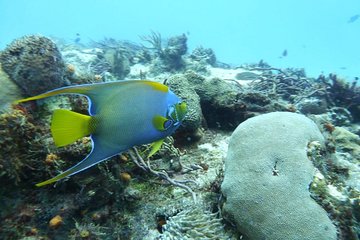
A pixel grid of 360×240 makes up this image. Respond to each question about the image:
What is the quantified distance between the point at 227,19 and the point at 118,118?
195481 millimetres

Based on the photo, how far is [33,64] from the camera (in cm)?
378

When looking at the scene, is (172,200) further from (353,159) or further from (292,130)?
(353,159)

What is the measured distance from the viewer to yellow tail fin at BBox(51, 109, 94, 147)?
155 cm

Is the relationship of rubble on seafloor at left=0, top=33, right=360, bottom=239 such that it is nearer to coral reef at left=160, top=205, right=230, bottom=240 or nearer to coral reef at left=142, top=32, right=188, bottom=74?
coral reef at left=160, top=205, right=230, bottom=240

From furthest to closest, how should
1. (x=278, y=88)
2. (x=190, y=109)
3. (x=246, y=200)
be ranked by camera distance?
(x=278, y=88), (x=190, y=109), (x=246, y=200)

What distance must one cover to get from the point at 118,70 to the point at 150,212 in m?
8.53

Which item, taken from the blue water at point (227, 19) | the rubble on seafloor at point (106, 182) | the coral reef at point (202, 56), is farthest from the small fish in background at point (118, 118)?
the blue water at point (227, 19)

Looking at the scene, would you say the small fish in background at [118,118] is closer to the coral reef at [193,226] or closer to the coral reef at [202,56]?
the coral reef at [193,226]

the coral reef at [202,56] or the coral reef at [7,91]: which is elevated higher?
the coral reef at [7,91]

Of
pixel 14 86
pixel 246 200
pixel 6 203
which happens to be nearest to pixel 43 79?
pixel 14 86

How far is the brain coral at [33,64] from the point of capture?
3.77m

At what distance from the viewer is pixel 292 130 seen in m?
3.47

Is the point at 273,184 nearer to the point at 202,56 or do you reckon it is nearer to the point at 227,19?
the point at 202,56

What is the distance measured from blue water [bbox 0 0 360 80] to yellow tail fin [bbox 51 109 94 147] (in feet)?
391
